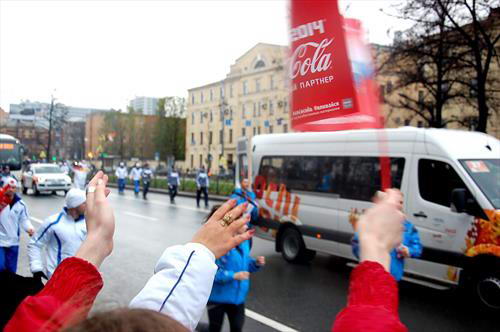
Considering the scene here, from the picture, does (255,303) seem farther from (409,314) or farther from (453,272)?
(453,272)

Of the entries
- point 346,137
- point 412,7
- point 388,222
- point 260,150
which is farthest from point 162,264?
point 412,7

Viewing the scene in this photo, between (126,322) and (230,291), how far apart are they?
3.32m

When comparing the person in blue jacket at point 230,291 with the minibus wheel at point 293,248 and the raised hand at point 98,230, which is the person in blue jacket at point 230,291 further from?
the minibus wheel at point 293,248

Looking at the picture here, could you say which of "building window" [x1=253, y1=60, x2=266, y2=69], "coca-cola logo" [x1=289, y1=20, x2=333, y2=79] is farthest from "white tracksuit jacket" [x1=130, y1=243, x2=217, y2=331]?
"building window" [x1=253, y1=60, x2=266, y2=69]

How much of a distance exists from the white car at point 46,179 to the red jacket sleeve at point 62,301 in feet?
74.7

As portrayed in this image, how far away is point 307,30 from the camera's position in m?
1.99

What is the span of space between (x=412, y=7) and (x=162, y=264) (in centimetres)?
1718

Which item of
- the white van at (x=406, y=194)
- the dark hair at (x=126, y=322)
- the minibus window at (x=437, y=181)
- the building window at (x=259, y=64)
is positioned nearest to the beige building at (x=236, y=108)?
the building window at (x=259, y=64)

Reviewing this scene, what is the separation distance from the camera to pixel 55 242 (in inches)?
180

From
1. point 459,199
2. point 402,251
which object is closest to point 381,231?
point 402,251

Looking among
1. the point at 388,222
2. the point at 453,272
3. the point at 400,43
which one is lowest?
the point at 453,272

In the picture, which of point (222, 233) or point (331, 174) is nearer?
point (222, 233)

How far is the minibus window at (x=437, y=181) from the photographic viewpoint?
664 cm

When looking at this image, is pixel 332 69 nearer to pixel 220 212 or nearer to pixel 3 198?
pixel 220 212
